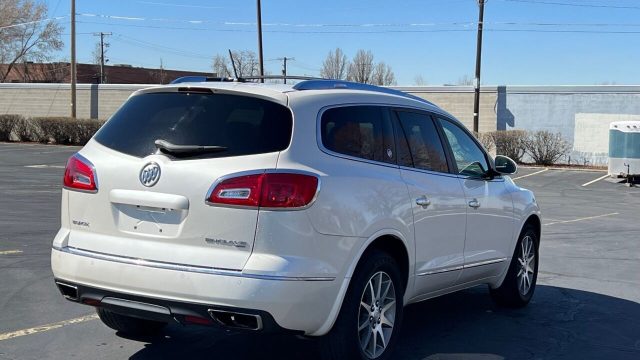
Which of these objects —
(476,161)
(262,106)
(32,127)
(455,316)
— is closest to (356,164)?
(262,106)

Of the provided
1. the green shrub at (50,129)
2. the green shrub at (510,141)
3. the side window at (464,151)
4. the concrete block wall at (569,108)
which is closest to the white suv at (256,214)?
the side window at (464,151)

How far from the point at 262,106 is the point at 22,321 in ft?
9.62

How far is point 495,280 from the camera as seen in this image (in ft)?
21.2

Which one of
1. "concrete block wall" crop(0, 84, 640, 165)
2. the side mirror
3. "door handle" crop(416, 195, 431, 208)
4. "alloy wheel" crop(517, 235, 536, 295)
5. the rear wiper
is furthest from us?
"concrete block wall" crop(0, 84, 640, 165)

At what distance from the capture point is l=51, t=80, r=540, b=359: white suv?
156 inches

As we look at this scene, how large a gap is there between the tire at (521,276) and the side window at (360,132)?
2.40 metres

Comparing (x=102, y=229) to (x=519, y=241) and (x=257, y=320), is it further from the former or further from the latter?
(x=519, y=241)

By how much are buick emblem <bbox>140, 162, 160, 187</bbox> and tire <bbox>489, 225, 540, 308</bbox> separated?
3.77 meters

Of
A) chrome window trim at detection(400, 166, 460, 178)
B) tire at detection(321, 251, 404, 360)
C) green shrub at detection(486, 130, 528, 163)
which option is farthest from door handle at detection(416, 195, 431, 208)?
green shrub at detection(486, 130, 528, 163)

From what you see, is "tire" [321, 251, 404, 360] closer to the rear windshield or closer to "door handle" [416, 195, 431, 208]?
"door handle" [416, 195, 431, 208]

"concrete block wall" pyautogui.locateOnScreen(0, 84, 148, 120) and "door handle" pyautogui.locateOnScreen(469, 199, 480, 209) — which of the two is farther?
"concrete block wall" pyautogui.locateOnScreen(0, 84, 148, 120)

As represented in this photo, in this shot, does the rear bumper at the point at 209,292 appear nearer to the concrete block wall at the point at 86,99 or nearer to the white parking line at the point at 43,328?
the white parking line at the point at 43,328

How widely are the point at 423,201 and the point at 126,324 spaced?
243 centimetres

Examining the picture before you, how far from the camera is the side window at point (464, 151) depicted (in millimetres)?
5918
